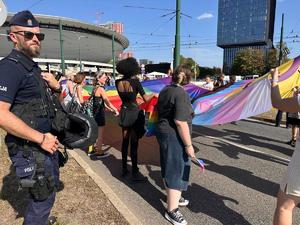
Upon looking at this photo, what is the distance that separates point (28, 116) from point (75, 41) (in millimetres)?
106817

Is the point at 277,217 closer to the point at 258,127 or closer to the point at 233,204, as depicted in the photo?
the point at 233,204

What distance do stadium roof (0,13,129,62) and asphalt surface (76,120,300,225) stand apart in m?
84.1

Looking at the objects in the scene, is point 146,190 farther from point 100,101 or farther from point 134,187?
point 100,101

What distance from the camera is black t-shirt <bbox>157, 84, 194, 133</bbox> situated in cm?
400

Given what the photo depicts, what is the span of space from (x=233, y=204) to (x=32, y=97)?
10.2 feet

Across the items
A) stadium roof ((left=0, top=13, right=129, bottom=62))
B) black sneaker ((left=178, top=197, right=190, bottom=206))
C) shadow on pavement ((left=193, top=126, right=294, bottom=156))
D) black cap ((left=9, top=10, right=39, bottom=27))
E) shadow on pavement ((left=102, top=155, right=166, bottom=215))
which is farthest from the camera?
stadium roof ((left=0, top=13, right=129, bottom=62))

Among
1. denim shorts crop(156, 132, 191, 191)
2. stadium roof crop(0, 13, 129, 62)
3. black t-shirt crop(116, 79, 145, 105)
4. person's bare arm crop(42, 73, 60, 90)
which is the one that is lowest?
denim shorts crop(156, 132, 191, 191)

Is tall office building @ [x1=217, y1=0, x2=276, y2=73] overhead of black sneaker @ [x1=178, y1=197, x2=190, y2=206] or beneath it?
overhead

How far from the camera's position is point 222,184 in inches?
220

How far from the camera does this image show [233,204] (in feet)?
15.6

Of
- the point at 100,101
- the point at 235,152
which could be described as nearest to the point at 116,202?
the point at 100,101

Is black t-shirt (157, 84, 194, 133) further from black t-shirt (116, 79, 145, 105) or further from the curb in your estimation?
black t-shirt (116, 79, 145, 105)

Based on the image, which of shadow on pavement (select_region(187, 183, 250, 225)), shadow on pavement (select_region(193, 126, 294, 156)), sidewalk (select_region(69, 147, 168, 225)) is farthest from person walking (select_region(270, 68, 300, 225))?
shadow on pavement (select_region(193, 126, 294, 156))

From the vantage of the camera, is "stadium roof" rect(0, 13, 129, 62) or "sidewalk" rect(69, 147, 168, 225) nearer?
"sidewalk" rect(69, 147, 168, 225)
